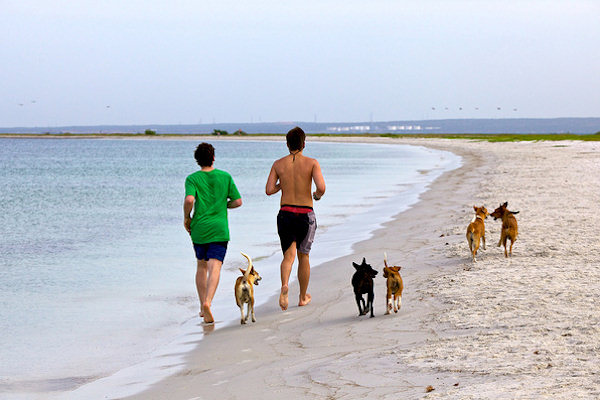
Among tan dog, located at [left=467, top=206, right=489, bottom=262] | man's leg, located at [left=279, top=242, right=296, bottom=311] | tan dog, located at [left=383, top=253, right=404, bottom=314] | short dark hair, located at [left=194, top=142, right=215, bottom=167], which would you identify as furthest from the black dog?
tan dog, located at [left=467, top=206, right=489, bottom=262]

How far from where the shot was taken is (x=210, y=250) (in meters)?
7.69

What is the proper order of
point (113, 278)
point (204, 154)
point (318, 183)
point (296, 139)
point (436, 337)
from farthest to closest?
point (113, 278), point (296, 139), point (318, 183), point (204, 154), point (436, 337)

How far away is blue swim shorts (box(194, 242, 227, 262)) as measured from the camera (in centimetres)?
768

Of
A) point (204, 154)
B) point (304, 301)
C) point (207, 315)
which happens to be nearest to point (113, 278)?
point (207, 315)

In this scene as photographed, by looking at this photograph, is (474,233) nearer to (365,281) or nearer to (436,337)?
(365,281)

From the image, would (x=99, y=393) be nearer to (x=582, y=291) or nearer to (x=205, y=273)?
(x=205, y=273)

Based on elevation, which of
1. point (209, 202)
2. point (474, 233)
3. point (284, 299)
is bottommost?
point (284, 299)

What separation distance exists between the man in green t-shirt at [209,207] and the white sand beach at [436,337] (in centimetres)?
86

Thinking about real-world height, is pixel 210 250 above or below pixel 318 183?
below

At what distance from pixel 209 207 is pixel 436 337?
2822 mm

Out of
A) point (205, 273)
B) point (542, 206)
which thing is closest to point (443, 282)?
point (205, 273)

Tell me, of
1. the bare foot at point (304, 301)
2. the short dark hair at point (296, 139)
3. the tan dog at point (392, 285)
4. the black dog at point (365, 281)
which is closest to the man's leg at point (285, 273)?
the bare foot at point (304, 301)

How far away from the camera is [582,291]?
296 inches

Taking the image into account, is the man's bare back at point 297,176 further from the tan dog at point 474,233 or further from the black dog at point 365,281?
the tan dog at point 474,233
